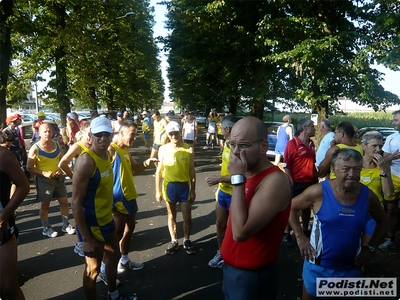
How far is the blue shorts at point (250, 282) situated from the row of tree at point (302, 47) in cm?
1069

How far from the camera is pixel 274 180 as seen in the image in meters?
2.00

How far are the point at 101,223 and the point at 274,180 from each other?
2.00m

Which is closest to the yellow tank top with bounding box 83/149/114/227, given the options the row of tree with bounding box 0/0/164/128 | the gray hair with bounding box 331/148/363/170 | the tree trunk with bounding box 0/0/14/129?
the gray hair with bounding box 331/148/363/170

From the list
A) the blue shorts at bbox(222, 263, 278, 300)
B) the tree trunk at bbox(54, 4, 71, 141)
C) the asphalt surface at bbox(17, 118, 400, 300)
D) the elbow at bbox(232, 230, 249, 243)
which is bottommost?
the asphalt surface at bbox(17, 118, 400, 300)

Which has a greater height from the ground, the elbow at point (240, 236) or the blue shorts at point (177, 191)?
the elbow at point (240, 236)

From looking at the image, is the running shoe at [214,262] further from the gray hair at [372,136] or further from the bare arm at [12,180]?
the bare arm at [12,180]

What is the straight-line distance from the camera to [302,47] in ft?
39.9

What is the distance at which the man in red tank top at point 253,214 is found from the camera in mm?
1927

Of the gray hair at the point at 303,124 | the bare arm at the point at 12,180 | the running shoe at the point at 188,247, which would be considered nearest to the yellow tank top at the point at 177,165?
the running shoe at the point at 188,247

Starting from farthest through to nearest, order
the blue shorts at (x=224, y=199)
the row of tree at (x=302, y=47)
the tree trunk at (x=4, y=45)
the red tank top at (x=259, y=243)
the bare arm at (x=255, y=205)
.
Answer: the row of tree at (x=302, y=47)
the tree trunk at (x=4, y=45)
the blue shorts at (x=224, y=199)
the red tank top at (x=259, y=243)
the bare arm at (x=255, y=205)

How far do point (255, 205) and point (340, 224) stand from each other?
0.96 metres

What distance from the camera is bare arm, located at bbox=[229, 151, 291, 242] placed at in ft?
6.26

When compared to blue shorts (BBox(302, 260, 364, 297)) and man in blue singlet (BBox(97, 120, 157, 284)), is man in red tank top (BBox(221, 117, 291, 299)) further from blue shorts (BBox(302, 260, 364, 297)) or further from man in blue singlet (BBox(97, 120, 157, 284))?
man in blue singlet (BBox(97, 120, 157, 284))

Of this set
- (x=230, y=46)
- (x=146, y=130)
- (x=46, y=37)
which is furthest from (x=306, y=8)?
(x=46, y=37)
